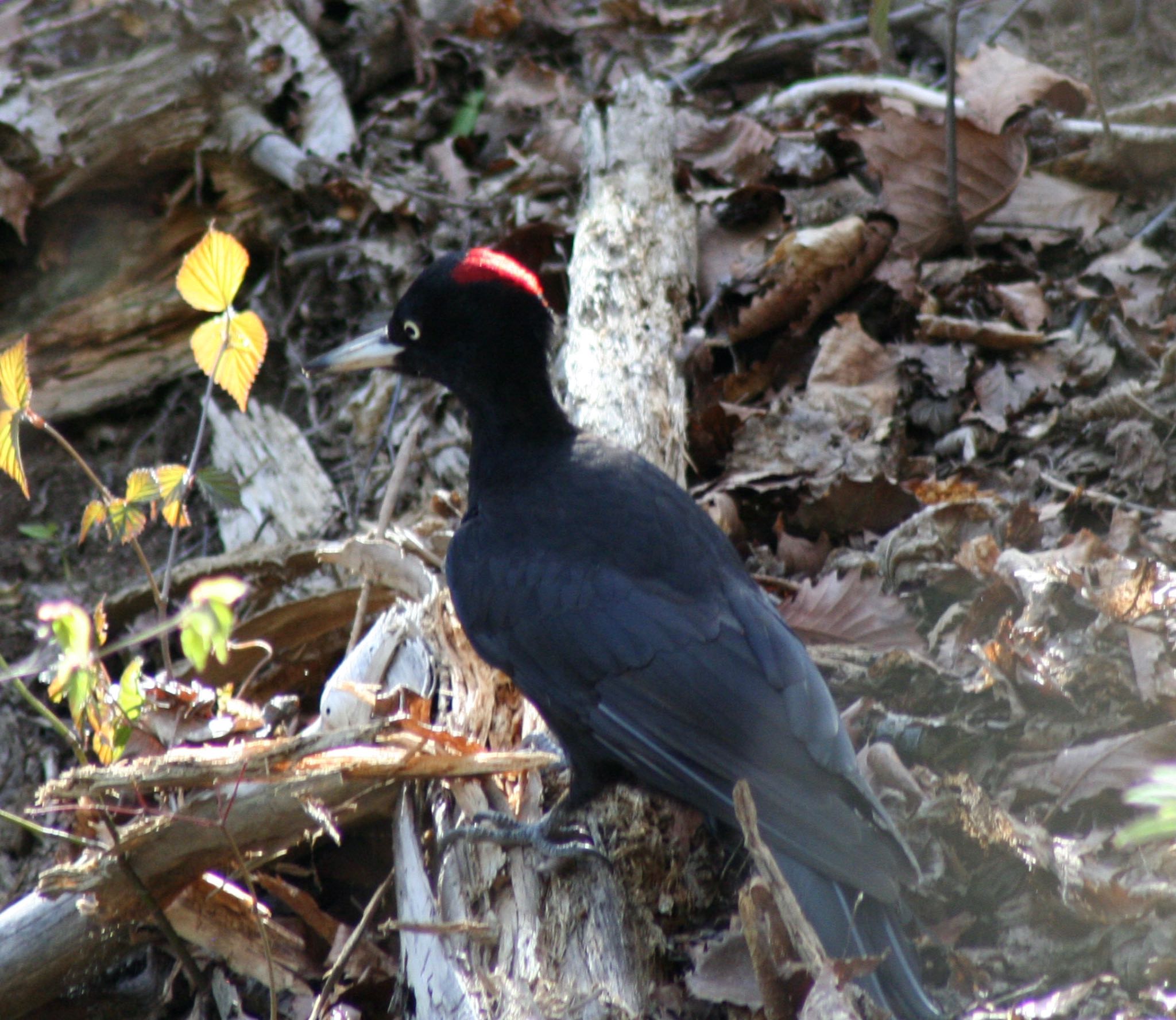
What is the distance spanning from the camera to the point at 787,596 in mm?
3566

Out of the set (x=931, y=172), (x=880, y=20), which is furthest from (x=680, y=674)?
(x=931, y=172)

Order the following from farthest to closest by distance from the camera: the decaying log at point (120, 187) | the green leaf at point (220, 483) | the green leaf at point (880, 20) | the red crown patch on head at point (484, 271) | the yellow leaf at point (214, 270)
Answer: the decaying log at point (120, 187) → the green leaf at point (880, 20) → the red crown patch on head at point (484, 271) → the green leaf at point (220, 483) → the yellow leaf at point (214, 270)

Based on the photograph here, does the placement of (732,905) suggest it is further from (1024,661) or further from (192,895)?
(192,895)

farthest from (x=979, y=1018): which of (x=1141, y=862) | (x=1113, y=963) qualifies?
(x=1141, y=862)

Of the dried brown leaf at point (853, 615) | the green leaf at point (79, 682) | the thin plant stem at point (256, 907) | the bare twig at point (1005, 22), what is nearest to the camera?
the green leaf at point (79, 682)

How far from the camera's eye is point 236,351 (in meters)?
2.89

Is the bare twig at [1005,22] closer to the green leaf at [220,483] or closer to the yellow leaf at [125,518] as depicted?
the green leaf at [220,483]

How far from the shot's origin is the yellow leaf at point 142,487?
2773 millimetres

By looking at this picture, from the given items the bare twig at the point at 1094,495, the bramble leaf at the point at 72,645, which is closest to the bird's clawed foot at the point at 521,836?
the bramble leaf at the point at 72,645

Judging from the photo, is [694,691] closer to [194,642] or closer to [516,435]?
[516,435]

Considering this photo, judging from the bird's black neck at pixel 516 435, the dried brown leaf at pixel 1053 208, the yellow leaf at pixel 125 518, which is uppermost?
the yellow leaf at pixel 125 518

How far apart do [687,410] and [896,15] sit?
2.68 meters

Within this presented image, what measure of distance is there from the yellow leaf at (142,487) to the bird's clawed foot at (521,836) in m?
1.05

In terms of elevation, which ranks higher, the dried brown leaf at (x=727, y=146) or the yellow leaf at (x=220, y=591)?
the yellow leaf at (x=220, y=591)
